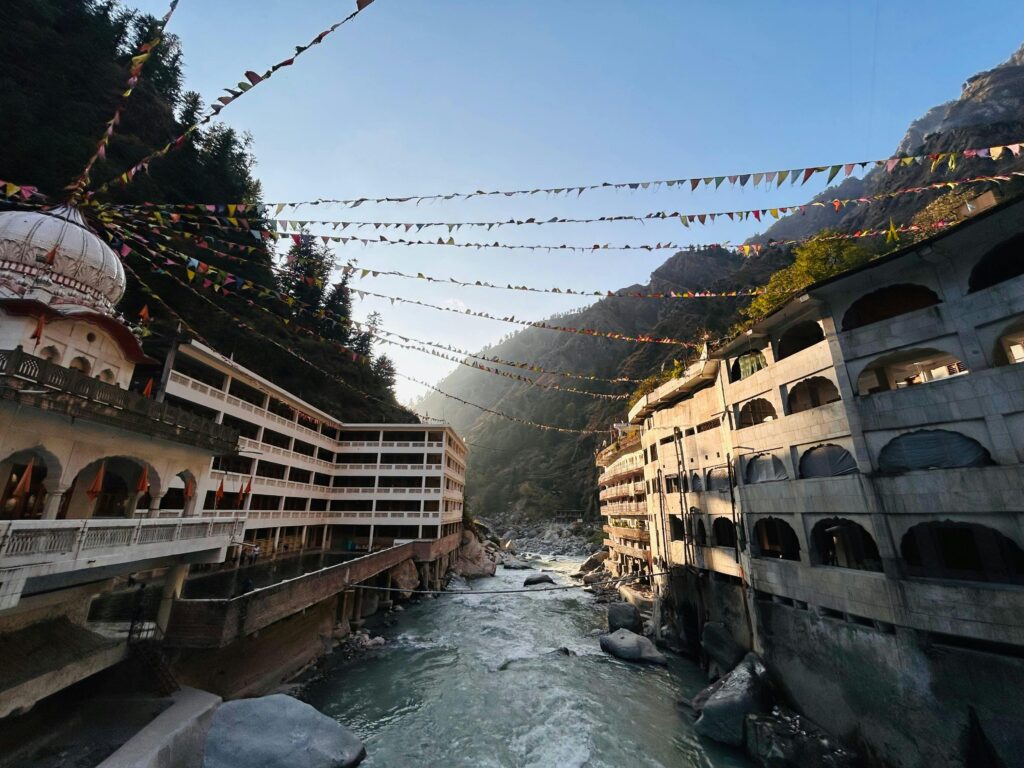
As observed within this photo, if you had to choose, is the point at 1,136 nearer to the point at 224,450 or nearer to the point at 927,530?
the point at 224,450

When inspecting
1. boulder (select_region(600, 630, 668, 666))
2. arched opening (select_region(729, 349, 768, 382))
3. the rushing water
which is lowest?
the rushing water

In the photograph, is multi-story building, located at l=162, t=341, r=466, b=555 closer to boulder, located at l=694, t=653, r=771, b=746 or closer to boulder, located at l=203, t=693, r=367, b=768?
boulder, located at l=203, t=693, r=367, b=768

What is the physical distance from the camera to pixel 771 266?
288 feet

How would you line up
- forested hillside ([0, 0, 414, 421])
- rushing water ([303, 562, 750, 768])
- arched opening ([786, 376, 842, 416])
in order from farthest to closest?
forested hillside ([0, 0, 414, 421]) < arched opening ([786, 376, 842, 416]) < rushing water ([303, 562, 750, 768])

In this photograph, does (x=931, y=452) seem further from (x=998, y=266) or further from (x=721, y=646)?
(x=721, y=646)

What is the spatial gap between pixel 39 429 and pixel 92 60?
167 ft

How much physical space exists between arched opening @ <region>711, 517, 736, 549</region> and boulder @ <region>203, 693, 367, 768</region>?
17849mm

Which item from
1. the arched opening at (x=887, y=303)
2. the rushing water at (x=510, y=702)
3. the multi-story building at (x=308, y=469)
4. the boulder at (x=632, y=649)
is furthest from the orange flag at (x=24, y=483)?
the arched opening at (x=887, y=303)

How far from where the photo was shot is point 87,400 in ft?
33.3

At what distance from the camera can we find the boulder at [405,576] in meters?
33.2

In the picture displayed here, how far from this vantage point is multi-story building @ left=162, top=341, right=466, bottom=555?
1010 inches

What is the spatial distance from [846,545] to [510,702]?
47.6 feet

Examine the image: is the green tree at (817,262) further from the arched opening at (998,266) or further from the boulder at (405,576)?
the boulder at (405,576)

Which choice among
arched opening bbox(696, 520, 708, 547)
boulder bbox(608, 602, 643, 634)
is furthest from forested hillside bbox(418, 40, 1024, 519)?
boulder bbox(608, 602, 643, 634)
